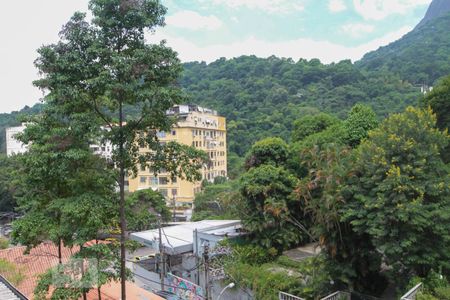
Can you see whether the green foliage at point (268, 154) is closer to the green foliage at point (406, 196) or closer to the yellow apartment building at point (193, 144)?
the green foliage at point (406, 196)

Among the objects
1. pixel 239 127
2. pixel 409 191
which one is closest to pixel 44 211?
pixel 409 191

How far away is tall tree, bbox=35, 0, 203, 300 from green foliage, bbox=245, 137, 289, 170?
953 centimetres

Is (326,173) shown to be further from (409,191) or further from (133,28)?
(133,28)

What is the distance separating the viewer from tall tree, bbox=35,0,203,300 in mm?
7246

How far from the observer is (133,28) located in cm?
789

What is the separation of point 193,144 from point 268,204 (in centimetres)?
2683

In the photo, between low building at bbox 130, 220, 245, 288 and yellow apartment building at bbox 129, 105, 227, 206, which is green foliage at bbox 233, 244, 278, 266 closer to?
low building at bbox 130, 220, 245, 288

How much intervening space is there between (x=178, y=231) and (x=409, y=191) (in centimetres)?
1214

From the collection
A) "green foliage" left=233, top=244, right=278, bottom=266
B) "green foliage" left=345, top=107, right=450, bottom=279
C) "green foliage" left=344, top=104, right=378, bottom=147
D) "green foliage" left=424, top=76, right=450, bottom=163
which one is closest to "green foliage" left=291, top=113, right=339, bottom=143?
"green foliage" left=344, top=104, right=378, bottom=147

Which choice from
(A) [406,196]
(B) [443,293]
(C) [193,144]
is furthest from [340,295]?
(C) [193,144]

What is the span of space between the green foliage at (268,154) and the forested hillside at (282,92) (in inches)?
1175

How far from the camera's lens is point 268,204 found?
1519 cm

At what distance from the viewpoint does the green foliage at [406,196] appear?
377 inches

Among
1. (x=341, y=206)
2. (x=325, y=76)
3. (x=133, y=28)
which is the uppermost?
(x=325, y=76)
